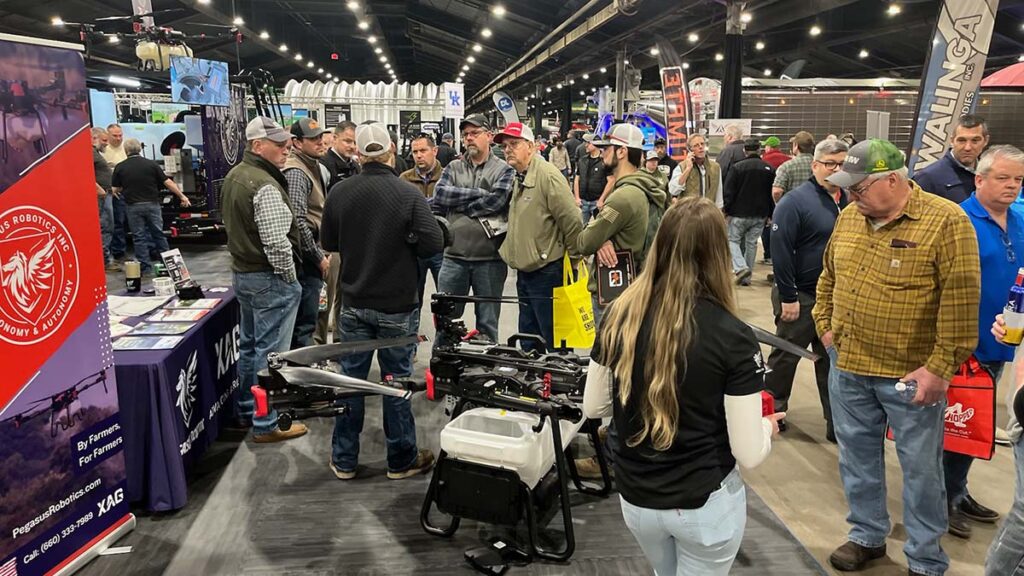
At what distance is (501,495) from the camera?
2406 millimetres

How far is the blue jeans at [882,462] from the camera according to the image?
2.27 m

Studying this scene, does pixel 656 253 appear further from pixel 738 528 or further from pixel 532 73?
pixel 532 73

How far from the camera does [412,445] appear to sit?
3.25 m

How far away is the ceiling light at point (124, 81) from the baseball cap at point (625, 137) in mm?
22827

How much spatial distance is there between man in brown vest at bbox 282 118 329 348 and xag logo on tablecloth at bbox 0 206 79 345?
1531mm

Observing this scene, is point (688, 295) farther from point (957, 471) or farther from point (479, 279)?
point (479, 279)

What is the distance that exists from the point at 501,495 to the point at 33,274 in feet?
5.78

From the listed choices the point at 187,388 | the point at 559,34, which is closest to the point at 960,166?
the point at 187,388

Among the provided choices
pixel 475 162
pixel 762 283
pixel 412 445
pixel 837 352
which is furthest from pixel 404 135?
pixel 837 352

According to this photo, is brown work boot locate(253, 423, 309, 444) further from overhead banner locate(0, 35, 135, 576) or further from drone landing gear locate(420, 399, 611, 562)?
drone landing gear locate(420, 399, 611, 562)

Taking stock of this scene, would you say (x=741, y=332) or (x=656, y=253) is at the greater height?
(x=656, y=253)

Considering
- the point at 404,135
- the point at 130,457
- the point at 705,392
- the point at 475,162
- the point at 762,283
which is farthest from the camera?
the point at 404,135

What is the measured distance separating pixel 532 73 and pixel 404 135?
7.56m

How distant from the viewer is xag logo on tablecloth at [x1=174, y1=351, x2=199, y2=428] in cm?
303
